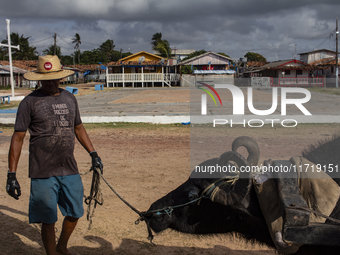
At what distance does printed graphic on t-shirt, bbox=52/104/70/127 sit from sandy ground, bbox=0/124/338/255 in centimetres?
132

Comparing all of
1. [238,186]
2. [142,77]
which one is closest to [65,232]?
[238,186]

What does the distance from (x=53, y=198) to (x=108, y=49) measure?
81.5 m

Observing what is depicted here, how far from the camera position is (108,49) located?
80062 mm

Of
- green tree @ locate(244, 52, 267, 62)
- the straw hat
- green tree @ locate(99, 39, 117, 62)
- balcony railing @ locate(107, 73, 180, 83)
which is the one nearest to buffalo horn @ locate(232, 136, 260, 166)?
the straw hat

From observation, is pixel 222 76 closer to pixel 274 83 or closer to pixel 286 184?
pixel 274 83

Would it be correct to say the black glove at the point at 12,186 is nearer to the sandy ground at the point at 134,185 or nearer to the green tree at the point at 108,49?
the sandy ground at the point at 134,185

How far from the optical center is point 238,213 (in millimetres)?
2039

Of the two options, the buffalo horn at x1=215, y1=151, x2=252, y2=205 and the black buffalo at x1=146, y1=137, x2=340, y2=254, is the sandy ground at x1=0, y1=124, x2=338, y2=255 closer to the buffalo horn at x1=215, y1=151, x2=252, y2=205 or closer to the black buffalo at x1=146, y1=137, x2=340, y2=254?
the black buffalo at x1=146, y1=137, x2=340, y2=254

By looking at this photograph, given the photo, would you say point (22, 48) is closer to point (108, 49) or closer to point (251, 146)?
point (108, 49)

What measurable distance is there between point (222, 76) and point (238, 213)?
38.9 metres

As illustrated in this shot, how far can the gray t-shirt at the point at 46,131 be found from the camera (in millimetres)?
2650

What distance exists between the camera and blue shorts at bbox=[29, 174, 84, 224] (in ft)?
8.79

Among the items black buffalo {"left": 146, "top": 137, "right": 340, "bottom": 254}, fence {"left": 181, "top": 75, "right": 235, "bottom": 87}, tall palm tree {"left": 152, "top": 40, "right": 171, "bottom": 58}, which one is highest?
tall palm tree {"left": 152, "top": 40, "right": 171, "bottom": 58}

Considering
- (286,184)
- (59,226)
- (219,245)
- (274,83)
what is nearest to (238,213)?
(286,184)
